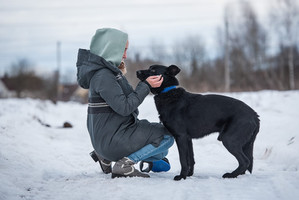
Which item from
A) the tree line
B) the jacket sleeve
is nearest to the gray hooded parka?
the jacket sleeve

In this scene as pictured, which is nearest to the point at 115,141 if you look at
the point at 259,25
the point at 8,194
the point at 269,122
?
the point at 8,194

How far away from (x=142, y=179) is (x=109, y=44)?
5.06ft

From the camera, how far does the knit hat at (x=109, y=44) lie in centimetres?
369

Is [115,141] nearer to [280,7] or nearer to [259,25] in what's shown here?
[280,7]

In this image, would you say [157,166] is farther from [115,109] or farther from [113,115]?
[115,109]

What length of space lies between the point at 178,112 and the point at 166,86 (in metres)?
0.40

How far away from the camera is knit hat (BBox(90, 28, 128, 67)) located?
3.69 m

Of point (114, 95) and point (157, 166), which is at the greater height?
point (114, 95)

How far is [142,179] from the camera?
3.47 metres

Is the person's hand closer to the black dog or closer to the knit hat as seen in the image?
the black dog

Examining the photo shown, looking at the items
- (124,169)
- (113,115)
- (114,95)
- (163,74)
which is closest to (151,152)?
(124,169)

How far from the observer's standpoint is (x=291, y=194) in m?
2.84

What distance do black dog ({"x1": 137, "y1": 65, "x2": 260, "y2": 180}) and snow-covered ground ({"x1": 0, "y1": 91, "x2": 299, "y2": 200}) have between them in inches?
10.1

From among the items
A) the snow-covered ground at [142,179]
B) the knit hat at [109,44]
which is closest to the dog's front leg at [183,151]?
the snow-covered ground at [142,179]
